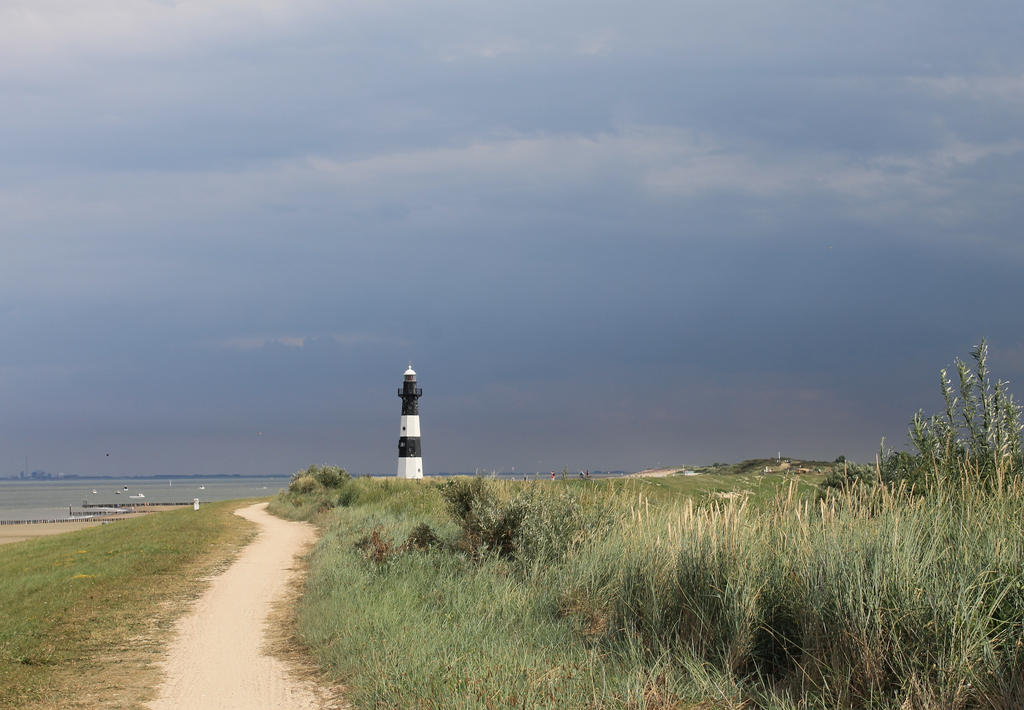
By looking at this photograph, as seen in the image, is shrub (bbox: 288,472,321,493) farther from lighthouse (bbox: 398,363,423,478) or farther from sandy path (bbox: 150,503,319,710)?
sandy path (bbox: 150,503,319,710)

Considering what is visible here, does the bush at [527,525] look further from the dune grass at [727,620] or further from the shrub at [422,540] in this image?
the dune grass at [727,620]

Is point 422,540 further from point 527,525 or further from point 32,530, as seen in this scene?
point 32,530

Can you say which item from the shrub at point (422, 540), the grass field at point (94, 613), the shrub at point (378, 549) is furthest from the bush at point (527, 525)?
the grass field at point (94, 613)

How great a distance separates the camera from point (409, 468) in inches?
2090

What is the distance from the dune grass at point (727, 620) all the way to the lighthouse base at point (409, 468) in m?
41.8

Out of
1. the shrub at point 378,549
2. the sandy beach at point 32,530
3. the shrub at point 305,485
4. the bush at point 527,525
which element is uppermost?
the bush at point 527,525

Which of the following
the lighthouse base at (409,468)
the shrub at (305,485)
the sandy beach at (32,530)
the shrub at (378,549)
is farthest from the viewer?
the lighthouse base at (409,468)

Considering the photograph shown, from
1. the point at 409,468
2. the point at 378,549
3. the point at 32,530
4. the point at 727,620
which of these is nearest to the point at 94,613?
the point at 378,549

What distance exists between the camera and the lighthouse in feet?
175

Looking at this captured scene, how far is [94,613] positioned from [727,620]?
33.9 ft

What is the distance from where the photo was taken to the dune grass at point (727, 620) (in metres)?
5.98

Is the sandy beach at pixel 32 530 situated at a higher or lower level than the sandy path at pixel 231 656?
lower

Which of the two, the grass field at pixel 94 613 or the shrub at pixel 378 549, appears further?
the shrub at pixel 378 549

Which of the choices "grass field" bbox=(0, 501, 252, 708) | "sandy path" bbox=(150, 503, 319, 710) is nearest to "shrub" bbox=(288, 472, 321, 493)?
"grass field" bbox=(0, 501, 252, 708)
